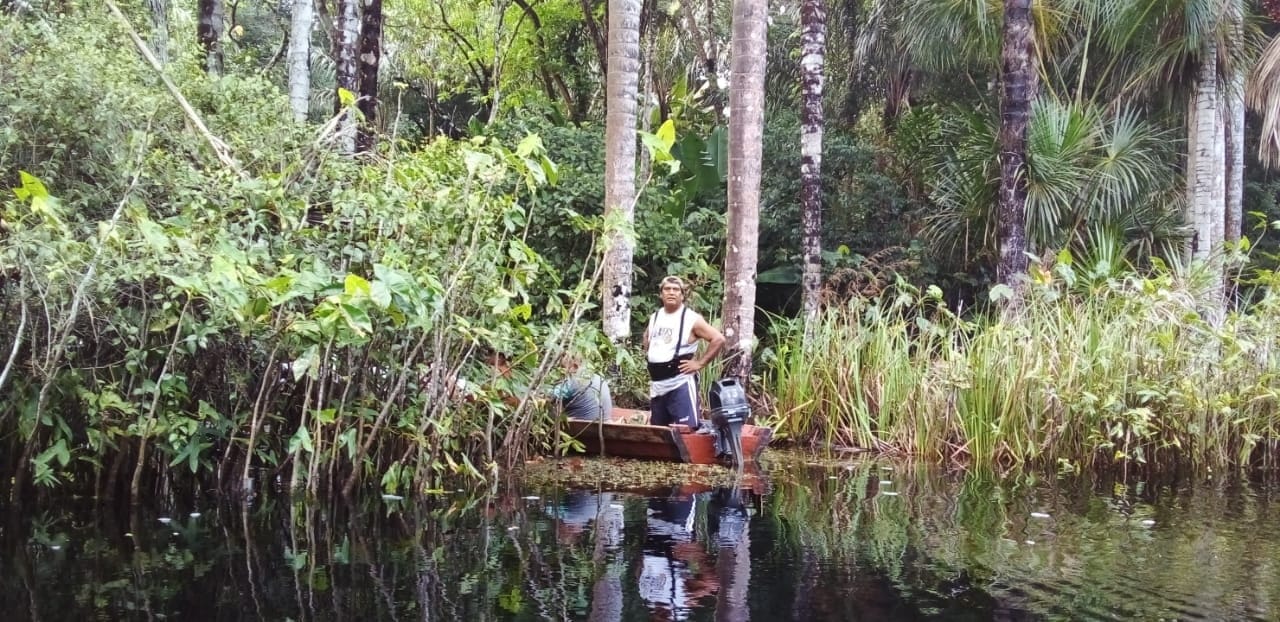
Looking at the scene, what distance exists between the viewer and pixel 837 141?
52.4ft

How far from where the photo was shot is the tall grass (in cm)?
838

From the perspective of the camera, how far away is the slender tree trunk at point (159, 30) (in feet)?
31.1

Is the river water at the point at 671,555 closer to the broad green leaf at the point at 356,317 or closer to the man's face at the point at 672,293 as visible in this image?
the broad green leaf at the point at 356,317

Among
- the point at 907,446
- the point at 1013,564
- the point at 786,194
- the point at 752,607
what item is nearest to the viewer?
the point at 752,607

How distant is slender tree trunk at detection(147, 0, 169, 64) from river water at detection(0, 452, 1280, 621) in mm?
4283

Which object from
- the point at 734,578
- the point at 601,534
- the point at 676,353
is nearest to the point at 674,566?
the point at 734,578

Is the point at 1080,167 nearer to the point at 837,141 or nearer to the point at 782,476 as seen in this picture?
the point at 837,141

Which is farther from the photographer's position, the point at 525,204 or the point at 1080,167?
the point at 525,204

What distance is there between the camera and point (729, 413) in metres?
8.30

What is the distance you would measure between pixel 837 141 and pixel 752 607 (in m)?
12.2

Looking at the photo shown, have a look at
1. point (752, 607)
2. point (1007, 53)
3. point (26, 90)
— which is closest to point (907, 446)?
point (1007, 53)

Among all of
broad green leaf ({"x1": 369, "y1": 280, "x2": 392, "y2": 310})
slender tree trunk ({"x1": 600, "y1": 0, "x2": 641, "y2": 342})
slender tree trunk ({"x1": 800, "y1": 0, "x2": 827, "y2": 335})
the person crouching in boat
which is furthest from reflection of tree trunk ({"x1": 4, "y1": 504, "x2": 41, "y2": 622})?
slender tree trunk ({"x1": 800, "y1": 0, "x2": 827, "y2": 335})

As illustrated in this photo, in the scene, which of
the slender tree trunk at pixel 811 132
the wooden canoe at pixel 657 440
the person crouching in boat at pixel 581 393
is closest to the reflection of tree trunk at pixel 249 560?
the person crouching in boat at pixel 581 393

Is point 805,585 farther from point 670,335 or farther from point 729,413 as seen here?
point 670,335
